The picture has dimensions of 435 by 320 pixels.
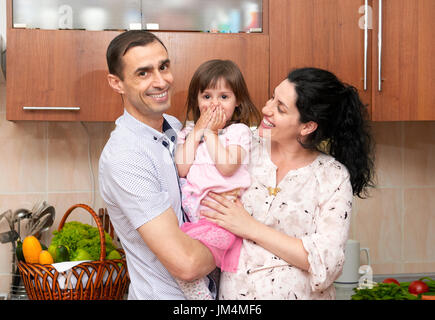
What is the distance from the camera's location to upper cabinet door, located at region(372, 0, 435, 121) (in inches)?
62.0

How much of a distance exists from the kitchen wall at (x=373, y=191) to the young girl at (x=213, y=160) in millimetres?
692

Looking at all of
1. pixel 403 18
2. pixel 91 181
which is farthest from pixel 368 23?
pixel 91 181

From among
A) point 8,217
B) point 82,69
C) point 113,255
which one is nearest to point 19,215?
point 8,217

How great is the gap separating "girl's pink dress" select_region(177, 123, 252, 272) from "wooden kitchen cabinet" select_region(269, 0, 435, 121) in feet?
1.64

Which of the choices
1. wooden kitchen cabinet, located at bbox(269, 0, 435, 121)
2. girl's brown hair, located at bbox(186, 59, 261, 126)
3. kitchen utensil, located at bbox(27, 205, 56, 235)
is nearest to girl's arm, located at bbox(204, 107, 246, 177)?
girl's brown hair, located at bbox(186, 59, 261, 126)

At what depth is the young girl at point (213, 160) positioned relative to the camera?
107 centimetres

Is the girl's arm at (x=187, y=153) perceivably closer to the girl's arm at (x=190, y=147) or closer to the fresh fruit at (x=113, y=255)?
the girl's arm at (x=190, y=147)

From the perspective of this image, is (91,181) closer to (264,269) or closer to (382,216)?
(264,269)

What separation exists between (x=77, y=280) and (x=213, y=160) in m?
0.49

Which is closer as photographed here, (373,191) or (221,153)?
(221,153)

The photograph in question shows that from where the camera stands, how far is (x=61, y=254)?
138cm

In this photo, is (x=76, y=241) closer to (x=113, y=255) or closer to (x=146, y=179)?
(x=113, y=255)

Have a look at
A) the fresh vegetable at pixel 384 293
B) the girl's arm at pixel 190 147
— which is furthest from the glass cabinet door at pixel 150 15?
the fresh vegetable at pixel 384 293

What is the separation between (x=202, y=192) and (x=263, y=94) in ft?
1.85
